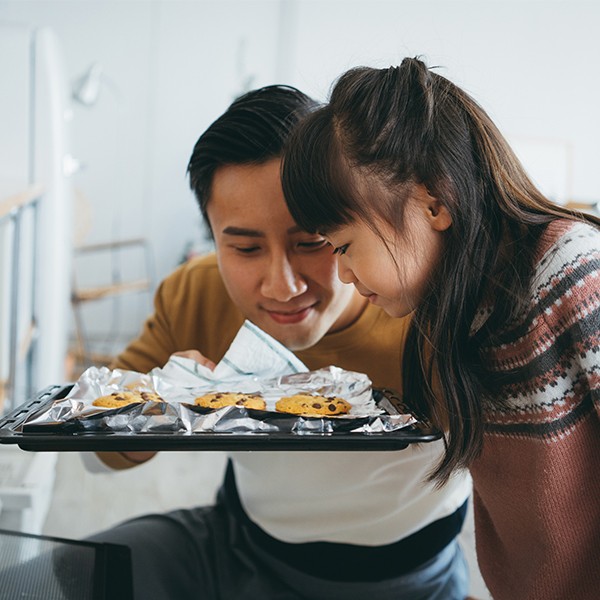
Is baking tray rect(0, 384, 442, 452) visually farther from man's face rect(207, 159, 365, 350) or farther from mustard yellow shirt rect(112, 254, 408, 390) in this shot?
mustard yellow shirt rect(112, 254, 408, 390)

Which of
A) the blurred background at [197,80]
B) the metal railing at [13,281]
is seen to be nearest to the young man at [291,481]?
the metal railing at [13,281]

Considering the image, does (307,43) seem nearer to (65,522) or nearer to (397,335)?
(65,522)

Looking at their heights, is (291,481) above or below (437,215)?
below

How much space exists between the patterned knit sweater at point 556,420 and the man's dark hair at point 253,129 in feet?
1.24

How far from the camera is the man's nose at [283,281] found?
970 mm

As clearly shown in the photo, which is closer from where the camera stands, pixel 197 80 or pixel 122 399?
pixel 122 399

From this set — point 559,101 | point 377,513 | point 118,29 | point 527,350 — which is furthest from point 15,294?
point 559,101

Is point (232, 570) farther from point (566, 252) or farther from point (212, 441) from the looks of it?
point (566, 252)

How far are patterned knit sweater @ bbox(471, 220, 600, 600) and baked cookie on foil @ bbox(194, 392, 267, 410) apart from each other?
10.1 inches

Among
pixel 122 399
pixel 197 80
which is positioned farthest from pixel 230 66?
pixel 122 399

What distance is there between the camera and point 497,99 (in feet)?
13.6

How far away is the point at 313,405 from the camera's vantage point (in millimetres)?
843

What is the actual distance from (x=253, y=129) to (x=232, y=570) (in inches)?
25.2

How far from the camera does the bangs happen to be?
2.68 feet
